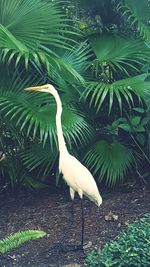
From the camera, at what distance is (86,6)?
6340 millimetres

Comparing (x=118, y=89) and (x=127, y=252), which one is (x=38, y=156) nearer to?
(x=118, y=89)

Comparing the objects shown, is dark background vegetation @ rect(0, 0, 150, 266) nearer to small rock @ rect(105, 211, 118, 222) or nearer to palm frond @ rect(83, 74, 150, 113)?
palm frond @ rect(83, 74, 150, 113)

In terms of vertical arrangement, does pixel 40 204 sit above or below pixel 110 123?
below

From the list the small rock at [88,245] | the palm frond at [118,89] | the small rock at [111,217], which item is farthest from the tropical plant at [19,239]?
the palm frond at [118,89]

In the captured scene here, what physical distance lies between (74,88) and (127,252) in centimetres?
209

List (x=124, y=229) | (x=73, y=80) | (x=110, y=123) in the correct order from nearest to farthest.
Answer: (x=124, y=229)
(x=73, y=80)
(x=110, y=123)

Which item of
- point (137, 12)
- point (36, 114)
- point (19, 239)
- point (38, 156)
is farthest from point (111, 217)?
point (137, 12)

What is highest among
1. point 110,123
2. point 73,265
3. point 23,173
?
point 110,123

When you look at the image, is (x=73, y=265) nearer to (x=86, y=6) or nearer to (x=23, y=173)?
(x=23, y=173)

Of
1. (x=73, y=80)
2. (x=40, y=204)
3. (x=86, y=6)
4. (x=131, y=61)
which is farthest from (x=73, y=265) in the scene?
(x=86, y=6)

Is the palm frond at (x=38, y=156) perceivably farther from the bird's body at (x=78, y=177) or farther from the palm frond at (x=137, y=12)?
the palm frond at (x=137, y=12)

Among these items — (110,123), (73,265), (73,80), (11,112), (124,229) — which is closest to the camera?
(73,265)

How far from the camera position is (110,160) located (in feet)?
18.1

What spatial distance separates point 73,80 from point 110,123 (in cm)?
69
